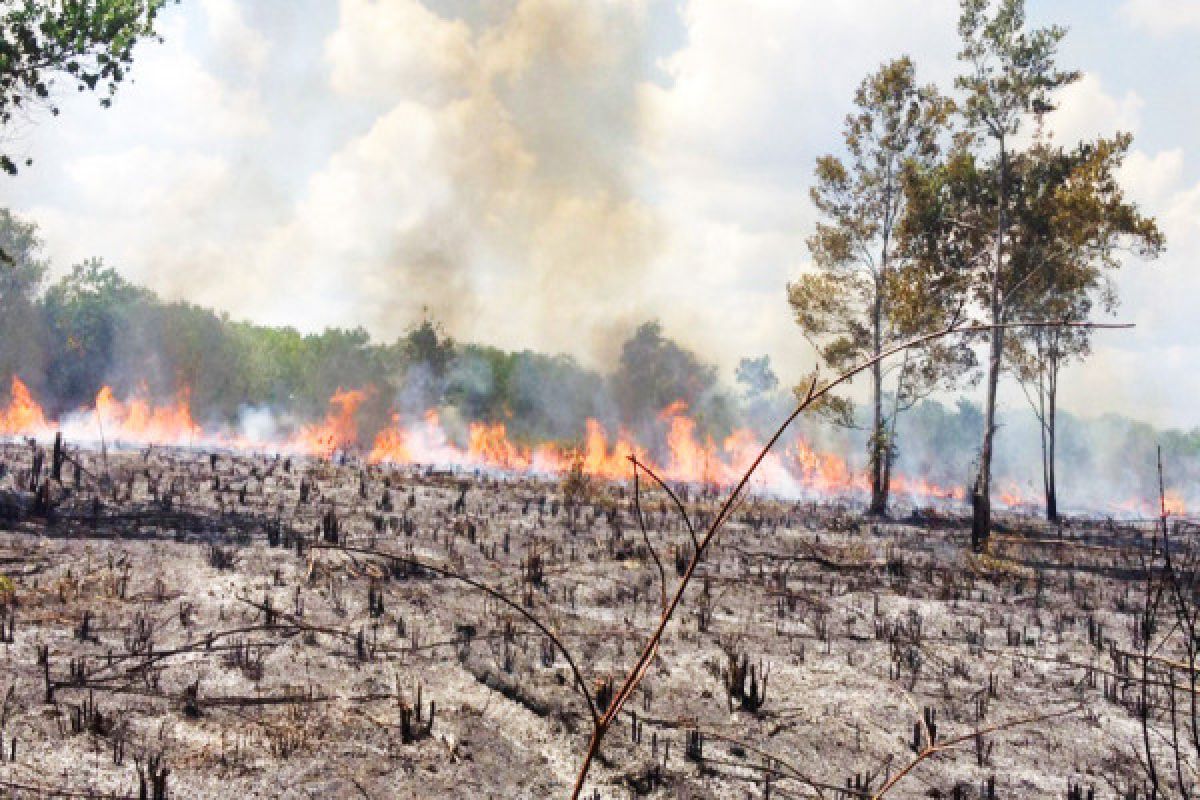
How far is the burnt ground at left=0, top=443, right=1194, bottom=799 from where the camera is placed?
627 cm

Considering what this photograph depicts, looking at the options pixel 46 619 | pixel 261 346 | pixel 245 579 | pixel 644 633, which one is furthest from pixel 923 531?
pixel 261 346

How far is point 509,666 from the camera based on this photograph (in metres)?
8.38

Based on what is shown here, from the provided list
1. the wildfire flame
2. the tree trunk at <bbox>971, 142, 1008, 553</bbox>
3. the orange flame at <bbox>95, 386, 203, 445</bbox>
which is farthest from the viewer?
the orange flame at <bbox>95, 386, 203, 445</bbox>

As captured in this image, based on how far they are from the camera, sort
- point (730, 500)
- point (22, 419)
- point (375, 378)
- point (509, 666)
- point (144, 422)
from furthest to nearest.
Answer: point (375, 378), point (144, 422), point (22, 419), point (509, 666), point (730, 500)

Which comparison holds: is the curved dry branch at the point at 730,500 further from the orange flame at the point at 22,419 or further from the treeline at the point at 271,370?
the treeline at the point at 271,370

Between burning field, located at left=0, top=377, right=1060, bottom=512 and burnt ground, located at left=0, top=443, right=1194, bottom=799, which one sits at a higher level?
burning field, located at left=0, top=377, right=1060, bottom=512

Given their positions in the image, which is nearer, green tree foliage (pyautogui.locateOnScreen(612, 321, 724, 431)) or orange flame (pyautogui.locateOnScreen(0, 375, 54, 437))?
orange flame (pyautogui.locateOnScreen(0, 375, 54, 437))

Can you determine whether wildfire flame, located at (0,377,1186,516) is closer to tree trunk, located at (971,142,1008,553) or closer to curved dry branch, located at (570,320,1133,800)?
tree trunk, located at (971,142,1008,553)

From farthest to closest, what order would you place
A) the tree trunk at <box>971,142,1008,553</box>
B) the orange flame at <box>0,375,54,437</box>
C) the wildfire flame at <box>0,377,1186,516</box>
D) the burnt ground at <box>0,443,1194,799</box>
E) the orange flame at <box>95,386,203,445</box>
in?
1. the orange flame at <box>95,386,203,445</box>
2. the wildfire flame at <box>0,377,1186,516</box>
3. the orange flame at <box>0,375,54,437</box>
4. the tree trunk at <box>971,142,1008,553</box>
5. the burnt ground at <box>0,443,1194,799</box>

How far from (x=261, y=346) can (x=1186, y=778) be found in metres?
71.6

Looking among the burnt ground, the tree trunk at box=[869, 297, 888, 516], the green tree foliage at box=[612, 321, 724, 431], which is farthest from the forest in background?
the burnt ground

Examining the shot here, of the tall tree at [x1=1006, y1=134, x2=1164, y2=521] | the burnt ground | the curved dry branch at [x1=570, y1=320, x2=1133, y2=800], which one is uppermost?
the tall tree at [x1=1006, y1=134, x2=1164, y2=521]

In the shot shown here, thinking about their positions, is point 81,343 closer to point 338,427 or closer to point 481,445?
point 338,427

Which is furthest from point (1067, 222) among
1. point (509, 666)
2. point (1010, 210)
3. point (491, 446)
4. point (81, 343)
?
point (81, 343)
